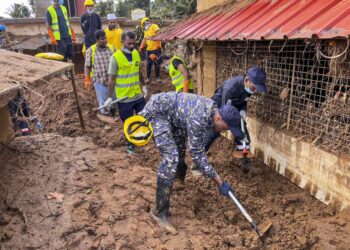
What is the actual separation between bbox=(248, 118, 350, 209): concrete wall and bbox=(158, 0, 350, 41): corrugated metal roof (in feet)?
4.94

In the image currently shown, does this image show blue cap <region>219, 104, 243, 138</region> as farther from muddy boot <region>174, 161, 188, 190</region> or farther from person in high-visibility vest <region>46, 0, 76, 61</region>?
person in high-visibility vest <region>46, 0, 76, 61</region>

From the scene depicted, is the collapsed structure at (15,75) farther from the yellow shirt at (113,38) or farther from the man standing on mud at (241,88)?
the yellow shirt at (113,38)

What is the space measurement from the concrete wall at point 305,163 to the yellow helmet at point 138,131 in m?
1.91

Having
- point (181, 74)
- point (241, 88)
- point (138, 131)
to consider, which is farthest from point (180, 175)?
point (181, 74)

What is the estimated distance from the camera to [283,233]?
3662 millimetres

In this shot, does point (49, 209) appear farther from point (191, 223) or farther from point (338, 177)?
point (338, 177)

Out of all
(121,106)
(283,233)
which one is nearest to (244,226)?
(283,233)

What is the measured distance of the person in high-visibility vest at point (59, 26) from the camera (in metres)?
7.99

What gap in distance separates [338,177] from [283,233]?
93 cm

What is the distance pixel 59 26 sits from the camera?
8.22 metres

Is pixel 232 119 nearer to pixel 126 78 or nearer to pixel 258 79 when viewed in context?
pixel 258 79

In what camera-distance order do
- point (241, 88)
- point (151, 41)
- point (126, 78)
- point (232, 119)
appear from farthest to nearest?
point (151, 41) < point (126, 78) < point (241, 88) < point (232, 119)

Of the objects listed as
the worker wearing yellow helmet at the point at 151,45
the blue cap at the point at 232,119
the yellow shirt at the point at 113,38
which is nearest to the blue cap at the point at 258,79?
the blue cap at the point at 232,119

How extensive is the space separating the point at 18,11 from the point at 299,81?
21.5m
